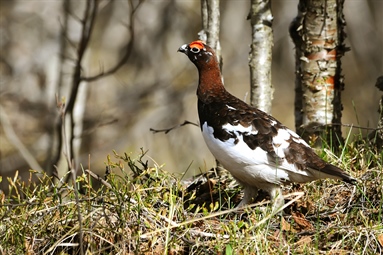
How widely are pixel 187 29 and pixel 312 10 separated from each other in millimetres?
6664

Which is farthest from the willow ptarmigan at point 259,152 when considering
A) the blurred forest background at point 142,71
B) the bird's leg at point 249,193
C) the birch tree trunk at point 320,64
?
the blurred forest background at point 142,71

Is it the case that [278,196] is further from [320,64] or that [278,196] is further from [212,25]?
[212,25]

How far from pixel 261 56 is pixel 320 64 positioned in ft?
1.57

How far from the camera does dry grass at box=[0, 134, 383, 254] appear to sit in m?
4.14

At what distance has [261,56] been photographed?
5.87 metres

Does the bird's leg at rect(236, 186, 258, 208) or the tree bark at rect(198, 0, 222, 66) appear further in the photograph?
the tree bark at rect(198, 0, 222, 66)

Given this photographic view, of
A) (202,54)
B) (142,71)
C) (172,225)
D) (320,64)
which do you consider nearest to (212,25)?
(202,54)

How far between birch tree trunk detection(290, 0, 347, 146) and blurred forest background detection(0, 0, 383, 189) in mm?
6422

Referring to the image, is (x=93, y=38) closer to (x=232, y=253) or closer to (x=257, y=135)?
(x=257, y=135)

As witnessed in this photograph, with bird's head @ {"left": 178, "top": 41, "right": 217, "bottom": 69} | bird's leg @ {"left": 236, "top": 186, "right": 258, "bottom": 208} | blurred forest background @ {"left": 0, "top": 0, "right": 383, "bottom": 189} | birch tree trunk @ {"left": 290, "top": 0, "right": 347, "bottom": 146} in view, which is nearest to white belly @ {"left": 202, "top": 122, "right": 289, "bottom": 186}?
bird's leg @ {"left": 236, "top": 186, "right": 258, "bottom": 208}

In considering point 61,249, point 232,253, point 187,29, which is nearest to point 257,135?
point 232,253

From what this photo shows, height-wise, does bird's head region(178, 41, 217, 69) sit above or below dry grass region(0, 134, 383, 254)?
above

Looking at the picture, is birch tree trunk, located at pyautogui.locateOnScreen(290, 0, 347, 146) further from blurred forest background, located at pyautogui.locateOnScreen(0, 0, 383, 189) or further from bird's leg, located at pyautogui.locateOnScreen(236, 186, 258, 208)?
blurred forest background, located at pyautogui.locateOnScreen(0, 0, 383, 189)

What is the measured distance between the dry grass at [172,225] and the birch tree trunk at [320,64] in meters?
1.13
